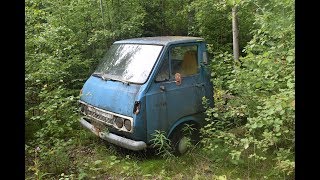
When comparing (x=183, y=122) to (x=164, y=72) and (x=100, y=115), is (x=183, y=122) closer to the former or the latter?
(x=164, y=72)

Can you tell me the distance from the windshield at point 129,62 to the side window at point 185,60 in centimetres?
38

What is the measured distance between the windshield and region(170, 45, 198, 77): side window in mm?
380

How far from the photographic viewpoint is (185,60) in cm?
618

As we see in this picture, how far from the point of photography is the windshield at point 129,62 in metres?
5.57

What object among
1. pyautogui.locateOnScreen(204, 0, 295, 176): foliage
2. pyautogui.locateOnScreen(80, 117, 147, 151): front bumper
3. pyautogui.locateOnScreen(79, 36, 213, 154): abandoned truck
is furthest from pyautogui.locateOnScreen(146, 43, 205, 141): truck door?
pyautogui.locateOnScreen(204, 0, 295, 176): foliage

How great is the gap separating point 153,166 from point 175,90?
1.34m

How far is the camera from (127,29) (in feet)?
30.7

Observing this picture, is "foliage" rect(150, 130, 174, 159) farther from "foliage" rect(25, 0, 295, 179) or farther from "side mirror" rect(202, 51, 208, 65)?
"side mirror" rect(202, 51, 208, 65)

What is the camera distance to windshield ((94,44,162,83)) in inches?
219

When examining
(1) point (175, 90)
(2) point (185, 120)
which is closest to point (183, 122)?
(2) point (185, 120)

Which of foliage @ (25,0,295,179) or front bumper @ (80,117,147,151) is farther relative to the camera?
front bumper @ (80,117,147,151)
